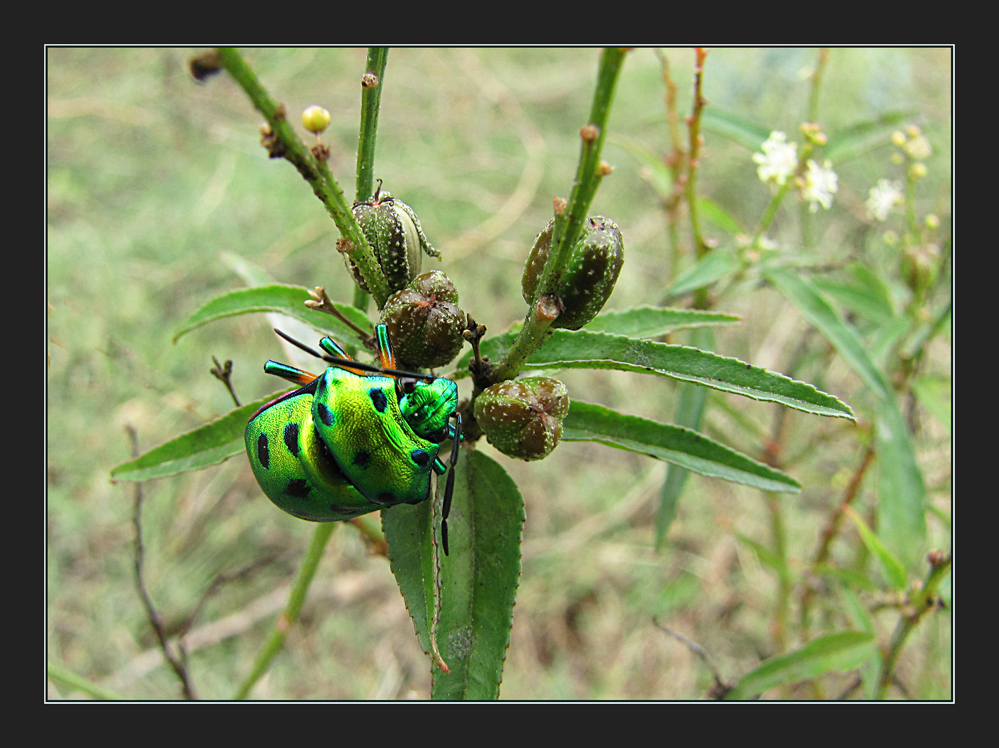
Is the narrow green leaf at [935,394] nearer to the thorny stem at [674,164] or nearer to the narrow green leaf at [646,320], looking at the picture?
the thorny stem at [674,164]

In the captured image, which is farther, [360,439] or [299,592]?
[299,592]

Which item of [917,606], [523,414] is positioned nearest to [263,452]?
[523,414]

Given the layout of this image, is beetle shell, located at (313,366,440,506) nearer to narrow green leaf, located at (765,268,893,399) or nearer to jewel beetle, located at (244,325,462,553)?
jewel beetle, located at (244,325,462,553)

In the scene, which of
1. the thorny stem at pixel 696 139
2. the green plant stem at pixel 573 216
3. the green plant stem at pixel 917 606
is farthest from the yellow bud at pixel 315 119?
the green plant stem at pixel 917 606

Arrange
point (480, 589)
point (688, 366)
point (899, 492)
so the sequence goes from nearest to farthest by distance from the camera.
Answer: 1. point (688, 366)
2. point (480, 589)
3. point (899, 492)

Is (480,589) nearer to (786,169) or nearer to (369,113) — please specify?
(369,113)
